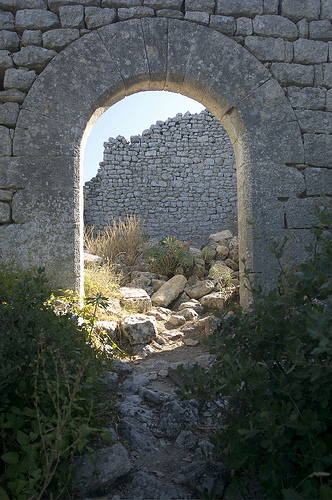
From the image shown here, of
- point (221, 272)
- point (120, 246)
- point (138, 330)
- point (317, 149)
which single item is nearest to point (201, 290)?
point (221, 272)

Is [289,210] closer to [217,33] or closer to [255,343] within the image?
[217,33]

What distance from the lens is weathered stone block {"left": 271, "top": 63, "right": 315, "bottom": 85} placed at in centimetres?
369

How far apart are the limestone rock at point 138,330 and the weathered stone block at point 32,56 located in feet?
9.26

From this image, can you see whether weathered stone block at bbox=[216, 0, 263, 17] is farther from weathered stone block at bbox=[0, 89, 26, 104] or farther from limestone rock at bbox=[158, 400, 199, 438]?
limestone rock at bbox=[158, 400, 199, 438]

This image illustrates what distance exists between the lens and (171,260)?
667 centimetres

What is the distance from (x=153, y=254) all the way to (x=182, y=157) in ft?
17.8

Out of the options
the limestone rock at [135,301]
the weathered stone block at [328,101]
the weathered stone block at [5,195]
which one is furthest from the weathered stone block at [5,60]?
the weathered stone block at [328,101]

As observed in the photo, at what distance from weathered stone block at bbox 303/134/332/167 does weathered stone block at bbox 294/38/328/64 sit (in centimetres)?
80

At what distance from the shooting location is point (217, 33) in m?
3.63

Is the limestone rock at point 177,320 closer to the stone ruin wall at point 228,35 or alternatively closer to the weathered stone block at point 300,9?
the stone ruin wall at point 228,35

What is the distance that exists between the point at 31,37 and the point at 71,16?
0.45 metres

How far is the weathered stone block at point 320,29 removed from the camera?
12.3 feet

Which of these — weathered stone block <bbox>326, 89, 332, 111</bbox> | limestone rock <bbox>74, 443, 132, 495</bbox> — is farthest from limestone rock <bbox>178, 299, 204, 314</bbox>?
limestone rock <bbox>74, 443, 132, 495</bbox>

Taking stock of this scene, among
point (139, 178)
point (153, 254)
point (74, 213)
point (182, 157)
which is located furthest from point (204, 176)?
point (74, 213)
